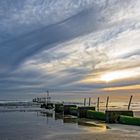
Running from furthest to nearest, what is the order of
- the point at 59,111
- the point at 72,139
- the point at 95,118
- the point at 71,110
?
the point at 59,111
the point at 71,110
the point at 95,118
the point at 72,139

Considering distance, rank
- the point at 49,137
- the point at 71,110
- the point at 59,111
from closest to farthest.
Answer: the point at 49,137, the point at 71,110, the point at 59,111

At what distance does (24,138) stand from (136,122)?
15.3 metres

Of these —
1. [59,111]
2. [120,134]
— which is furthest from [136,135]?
[59,111]

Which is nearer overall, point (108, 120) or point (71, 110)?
point (108, 120)

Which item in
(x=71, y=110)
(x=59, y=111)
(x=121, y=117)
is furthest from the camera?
(x=59, y=111)

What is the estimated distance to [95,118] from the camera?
1994 inches

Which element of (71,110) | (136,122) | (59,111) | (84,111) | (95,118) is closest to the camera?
(136,122)

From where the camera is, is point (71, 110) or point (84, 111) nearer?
point (84, 111)

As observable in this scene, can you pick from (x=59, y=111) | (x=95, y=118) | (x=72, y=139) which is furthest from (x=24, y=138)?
(x=59, y=111)

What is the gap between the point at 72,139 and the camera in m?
27.5

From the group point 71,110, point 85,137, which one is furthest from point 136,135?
point 71,110

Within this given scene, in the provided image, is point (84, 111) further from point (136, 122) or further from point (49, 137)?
point (49, 137)

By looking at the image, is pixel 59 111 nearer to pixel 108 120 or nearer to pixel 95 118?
pixel 95 118

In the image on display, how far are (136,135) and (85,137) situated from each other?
4.49m
